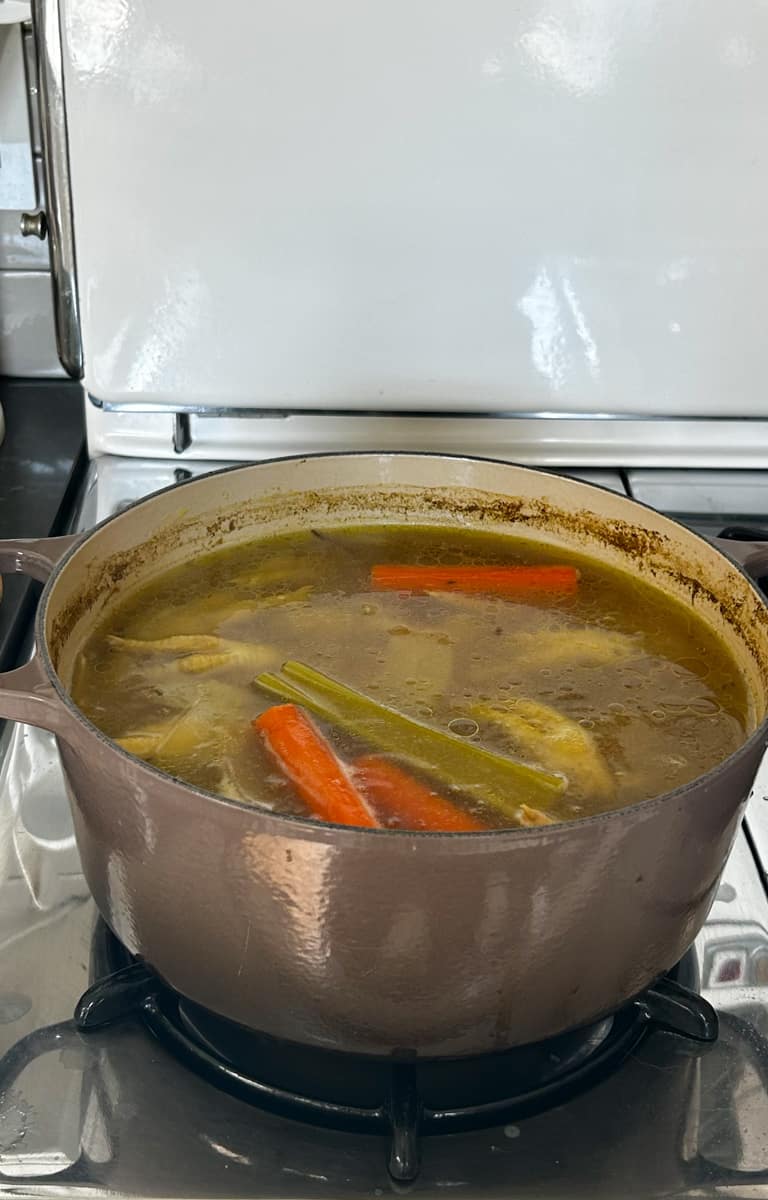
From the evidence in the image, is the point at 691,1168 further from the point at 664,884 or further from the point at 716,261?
the point at 716,261

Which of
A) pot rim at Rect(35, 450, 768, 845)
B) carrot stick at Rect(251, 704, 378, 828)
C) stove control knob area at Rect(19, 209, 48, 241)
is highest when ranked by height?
stove control knob area at Rect(19, 209, 48, 241)

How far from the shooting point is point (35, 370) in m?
1.71

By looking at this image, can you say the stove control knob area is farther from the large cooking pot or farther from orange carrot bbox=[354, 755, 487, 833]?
orange carrot bbox=[354, 755, 487, 833]

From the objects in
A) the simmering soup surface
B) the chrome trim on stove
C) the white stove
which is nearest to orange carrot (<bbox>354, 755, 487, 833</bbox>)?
the simmering soup surface

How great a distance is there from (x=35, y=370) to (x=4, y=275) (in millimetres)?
136

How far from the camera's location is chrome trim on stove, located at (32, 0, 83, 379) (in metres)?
1.16

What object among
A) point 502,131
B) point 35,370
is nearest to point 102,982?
point 502,131

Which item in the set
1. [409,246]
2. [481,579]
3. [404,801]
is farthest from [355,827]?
[409,246]

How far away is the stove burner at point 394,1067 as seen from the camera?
0.73 metres

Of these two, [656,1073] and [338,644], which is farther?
[338,644]

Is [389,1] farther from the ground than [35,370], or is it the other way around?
[389,1]

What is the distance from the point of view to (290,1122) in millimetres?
732

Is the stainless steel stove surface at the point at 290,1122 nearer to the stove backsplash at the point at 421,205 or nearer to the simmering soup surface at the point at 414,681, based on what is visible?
the simmering soup surface at the point at 414,681

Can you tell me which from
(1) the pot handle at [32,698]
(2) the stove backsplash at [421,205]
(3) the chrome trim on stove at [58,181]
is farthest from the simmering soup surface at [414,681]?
(3) the chrome trim on stove at [58,181]
